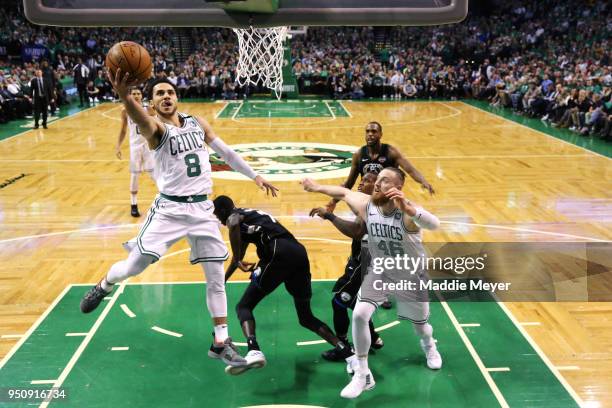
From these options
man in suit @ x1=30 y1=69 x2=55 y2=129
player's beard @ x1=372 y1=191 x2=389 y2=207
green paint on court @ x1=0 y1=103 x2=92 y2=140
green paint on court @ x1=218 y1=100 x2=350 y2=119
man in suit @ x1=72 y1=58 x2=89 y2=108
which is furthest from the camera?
man in suit @ x1=72 y1=58 x2=89 y2=108

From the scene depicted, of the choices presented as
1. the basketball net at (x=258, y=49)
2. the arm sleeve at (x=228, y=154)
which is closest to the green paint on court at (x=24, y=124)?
the basketball net at (x=258, y=49)

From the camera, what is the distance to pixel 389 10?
15.0 feet

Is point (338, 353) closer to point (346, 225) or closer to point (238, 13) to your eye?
point (346, 225)

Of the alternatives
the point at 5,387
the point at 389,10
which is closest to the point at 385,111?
the point at 389,10

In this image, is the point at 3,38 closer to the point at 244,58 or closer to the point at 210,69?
the point at 210,69

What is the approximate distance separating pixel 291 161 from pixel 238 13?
24.7ft

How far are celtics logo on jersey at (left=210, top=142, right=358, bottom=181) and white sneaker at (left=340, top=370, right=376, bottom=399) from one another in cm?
655

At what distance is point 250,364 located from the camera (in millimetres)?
4133

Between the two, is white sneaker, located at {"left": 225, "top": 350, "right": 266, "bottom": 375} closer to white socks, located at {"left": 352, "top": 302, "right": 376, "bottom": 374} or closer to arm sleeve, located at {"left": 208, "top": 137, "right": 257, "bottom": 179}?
white socks, located at {"left": 352, "top": 302, "right": 376, "bottom": 374}

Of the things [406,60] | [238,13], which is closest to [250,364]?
[238,13]

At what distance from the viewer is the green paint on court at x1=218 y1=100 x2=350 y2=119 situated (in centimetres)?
1922

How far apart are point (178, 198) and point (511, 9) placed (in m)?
32.3

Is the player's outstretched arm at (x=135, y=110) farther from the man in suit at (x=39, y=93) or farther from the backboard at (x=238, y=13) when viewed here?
the man in suit at (x=39, y=93)

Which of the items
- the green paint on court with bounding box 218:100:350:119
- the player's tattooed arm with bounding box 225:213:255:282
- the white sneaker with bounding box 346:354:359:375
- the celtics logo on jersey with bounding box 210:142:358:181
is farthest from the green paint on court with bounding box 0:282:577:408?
the green paint on court with bounding box 218:100:350:119
